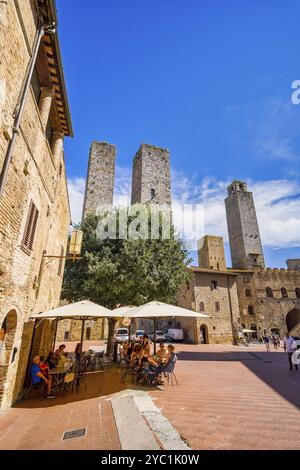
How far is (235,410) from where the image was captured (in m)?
5.28

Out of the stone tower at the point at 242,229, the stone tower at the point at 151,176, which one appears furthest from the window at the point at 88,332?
the stone tower at the point at 242,229

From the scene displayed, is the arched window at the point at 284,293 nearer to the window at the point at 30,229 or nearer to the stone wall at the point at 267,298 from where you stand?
the stone wall at the point at 267,298

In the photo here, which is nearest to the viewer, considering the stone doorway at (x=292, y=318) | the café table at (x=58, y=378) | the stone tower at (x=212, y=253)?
the café table at (x=58, y=378)

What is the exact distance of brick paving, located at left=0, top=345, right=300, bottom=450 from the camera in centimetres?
385

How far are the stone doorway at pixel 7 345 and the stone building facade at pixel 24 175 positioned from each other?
2 centimetres

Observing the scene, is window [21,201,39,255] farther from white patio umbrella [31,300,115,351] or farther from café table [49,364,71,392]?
café table [49,364,71,392]

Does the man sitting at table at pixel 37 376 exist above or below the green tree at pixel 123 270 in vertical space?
below

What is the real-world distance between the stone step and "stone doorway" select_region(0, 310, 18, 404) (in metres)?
2.78

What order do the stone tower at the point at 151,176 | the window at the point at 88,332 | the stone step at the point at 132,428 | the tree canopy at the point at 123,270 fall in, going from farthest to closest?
1. the stone tower at the point at 151,176
2. the window at the point at 88,332
3. the tree canopy at the point at 123,270
4. the stone step at the point at 132,428

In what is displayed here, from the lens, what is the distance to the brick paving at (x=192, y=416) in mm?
3848

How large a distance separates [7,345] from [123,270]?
763cm

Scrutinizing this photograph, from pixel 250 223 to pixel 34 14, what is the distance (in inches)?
1698

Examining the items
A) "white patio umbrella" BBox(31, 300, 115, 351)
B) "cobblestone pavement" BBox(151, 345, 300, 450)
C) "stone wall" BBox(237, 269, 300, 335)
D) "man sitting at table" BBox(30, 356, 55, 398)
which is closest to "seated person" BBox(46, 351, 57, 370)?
"man sitting at table" BBox(30, 356, 55, 398)
